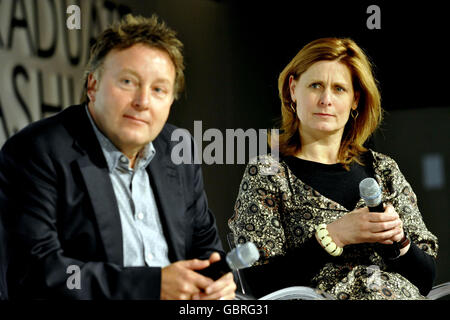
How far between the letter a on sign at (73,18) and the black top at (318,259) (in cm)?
93

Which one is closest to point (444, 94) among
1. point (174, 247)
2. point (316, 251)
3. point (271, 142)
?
point (271, 142)

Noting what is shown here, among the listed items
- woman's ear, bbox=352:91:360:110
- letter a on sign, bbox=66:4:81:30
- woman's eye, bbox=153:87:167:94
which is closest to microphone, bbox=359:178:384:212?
woman's ear, bbox=352:91:360:110

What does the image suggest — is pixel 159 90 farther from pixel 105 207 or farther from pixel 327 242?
pixel 327 242

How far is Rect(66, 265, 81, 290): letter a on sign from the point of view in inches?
52.9

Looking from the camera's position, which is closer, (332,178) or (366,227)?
(366,227)

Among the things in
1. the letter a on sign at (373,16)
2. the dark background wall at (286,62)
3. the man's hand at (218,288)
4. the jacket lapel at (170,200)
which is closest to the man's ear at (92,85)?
the jacket lapel at (170,200)

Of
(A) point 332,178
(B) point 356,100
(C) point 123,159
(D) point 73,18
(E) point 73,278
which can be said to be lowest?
(E) point 73,278

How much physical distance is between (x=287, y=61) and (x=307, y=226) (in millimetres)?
628

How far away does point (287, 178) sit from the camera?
1908 mm

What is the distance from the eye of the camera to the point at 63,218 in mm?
1394

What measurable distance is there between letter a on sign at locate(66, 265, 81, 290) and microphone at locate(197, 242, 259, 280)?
31 cm

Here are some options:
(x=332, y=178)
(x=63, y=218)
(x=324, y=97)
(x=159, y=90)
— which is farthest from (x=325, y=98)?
(x=63, y=218)

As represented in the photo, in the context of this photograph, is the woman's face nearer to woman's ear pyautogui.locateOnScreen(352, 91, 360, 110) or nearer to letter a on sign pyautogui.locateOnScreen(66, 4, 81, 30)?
woman's ear pyautogui.locateOnScreen(352, 91, 360, 110)
